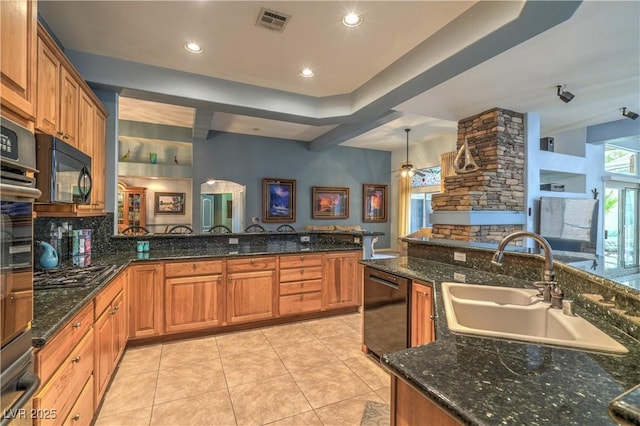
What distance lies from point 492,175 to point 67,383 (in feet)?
16.2

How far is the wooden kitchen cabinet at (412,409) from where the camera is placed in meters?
0.84

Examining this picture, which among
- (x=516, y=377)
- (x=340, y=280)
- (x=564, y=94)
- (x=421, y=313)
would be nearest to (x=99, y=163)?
(x=340, y=280)

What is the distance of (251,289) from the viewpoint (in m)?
3.33

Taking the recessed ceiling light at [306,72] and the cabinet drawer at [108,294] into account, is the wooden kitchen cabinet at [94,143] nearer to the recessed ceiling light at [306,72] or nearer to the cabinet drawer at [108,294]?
the cabinet drawer at [108,294]

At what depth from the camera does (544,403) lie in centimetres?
73

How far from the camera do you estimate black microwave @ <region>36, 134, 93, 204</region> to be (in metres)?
1.73

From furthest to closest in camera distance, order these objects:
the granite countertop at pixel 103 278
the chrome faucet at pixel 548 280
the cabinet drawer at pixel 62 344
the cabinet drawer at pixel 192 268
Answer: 1. the cabinet drawer at pixel 192 268
2. the chrome faucet at pixel 548 280
3. the granite countertop at pixel 103 278
4. the cabinet drawer at pixel 62 344

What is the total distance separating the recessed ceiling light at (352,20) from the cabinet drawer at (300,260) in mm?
2414

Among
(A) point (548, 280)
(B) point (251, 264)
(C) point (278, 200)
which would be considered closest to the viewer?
(A) point (548, 280)

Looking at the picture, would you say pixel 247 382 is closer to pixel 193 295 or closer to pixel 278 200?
pixel 193 295

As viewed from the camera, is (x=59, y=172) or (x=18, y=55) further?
(x=59, y=172)

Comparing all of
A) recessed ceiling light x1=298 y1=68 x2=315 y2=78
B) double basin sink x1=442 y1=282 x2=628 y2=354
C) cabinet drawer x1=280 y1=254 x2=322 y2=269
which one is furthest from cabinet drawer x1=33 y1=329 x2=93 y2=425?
recessed ceiling light x1=298 y1=68 x2=315 y2=78

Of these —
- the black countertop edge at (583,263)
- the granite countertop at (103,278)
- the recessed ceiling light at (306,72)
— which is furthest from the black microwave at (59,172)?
the black countertop edge at (583,263)

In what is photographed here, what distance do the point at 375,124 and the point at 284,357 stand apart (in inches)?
155
